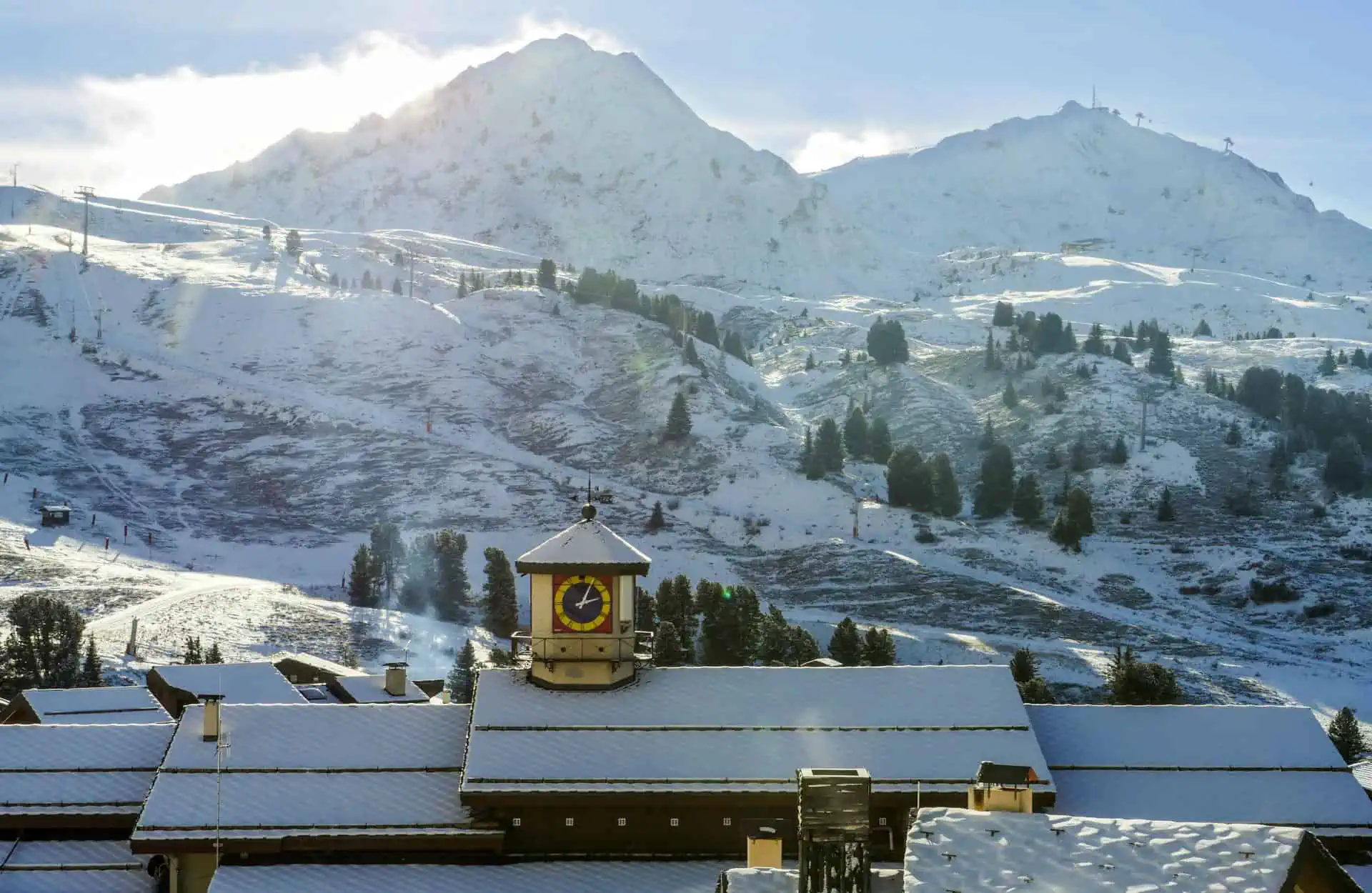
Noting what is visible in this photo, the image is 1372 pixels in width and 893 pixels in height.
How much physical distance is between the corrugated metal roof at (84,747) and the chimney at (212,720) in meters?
2.30

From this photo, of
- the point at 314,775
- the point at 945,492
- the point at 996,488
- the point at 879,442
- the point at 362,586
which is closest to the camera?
the point at 314,775

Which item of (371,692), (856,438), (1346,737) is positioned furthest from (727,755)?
(856,438)

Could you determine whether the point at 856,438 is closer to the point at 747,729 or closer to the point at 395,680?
the point at 395,680

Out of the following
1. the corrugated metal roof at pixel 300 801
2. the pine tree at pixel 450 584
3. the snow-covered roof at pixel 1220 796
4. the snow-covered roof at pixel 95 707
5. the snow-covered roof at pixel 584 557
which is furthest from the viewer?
the pine tree at pixel 450 584

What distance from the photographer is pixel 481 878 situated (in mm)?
37281

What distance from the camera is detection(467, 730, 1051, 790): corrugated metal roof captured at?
38500 millimetres

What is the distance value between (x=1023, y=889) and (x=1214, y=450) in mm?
177062

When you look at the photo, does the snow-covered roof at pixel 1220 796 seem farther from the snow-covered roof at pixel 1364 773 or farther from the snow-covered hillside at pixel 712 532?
the snow-covered hillside at pixel 712 532

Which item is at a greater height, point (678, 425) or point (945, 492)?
point (678, 425)

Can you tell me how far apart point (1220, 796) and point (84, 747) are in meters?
30.3

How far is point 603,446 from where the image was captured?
196 metres

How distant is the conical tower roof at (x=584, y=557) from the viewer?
42.5 meters

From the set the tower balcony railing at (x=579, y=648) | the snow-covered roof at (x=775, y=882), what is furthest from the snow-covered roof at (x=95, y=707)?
the snow-covered roof at (x=775, y=882)

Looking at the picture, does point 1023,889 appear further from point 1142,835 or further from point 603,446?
point 603,446
